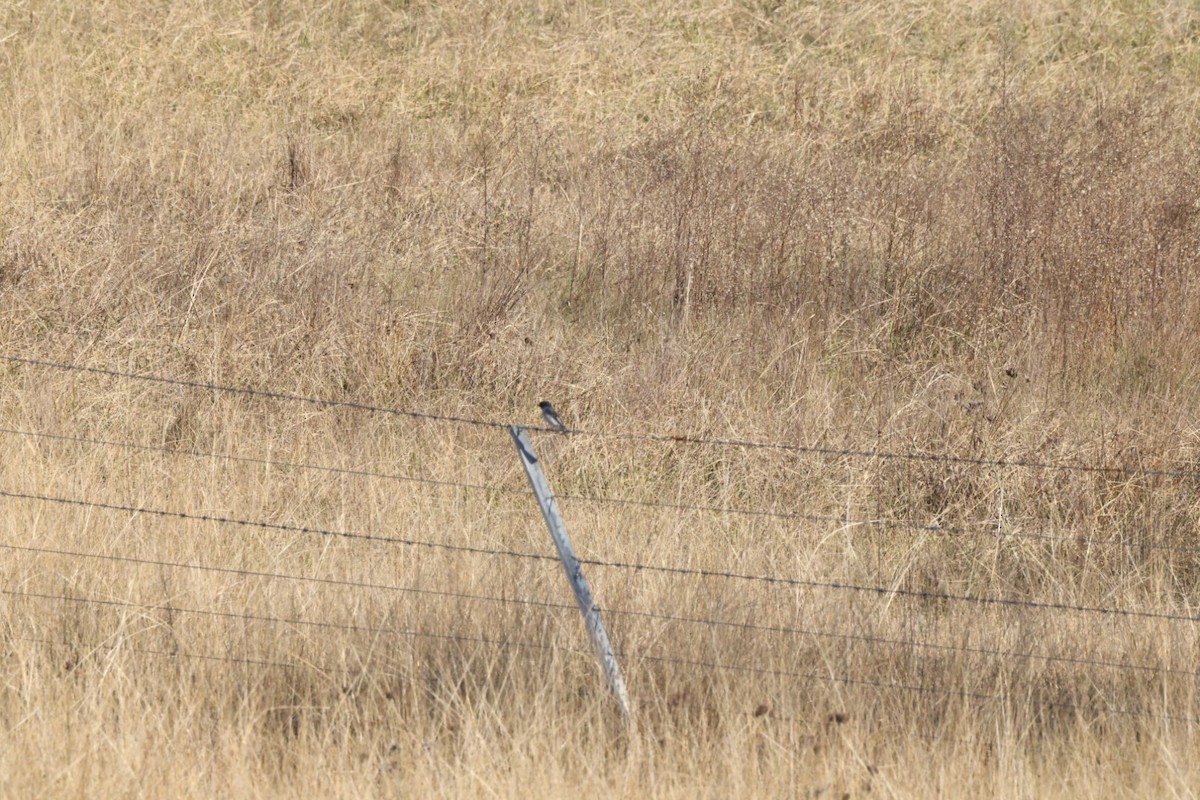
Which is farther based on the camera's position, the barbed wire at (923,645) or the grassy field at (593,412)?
the barbed wire at (923,645)

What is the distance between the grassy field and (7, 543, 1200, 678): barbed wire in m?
0.02

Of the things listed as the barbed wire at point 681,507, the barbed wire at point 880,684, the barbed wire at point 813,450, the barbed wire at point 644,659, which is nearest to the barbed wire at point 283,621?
the barbed wire at point 644,659

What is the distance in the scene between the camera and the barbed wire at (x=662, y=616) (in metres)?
3.94

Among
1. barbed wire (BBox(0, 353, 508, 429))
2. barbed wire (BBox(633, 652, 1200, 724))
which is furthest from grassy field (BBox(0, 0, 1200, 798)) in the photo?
barbed wire (BBox(0, 353, 508, 429))

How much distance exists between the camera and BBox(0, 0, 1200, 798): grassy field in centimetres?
356

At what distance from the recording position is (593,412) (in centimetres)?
592

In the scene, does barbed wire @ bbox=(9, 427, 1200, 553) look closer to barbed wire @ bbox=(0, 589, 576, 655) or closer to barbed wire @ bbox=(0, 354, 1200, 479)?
barbed wire @ bbox=(0, 354, 1200, 479)

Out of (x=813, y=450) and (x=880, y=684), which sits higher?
(x=813, y=450)

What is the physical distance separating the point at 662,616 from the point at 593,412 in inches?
74.5

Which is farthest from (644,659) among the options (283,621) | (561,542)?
(283,621)

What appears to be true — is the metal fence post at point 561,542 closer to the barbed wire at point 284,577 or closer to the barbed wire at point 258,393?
the barbed wire at point 258,393

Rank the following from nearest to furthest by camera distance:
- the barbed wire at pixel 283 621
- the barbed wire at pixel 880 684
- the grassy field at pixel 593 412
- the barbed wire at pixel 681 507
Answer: the grassy field at pixel 593 412 < the barbed wire at pixel 880 684 < the barbed wire at pixel 283 621 < the barbed wire at pixel 681 507

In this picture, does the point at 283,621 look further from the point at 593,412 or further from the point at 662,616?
the point at 593,412

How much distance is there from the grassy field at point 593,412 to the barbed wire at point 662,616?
22 mm
